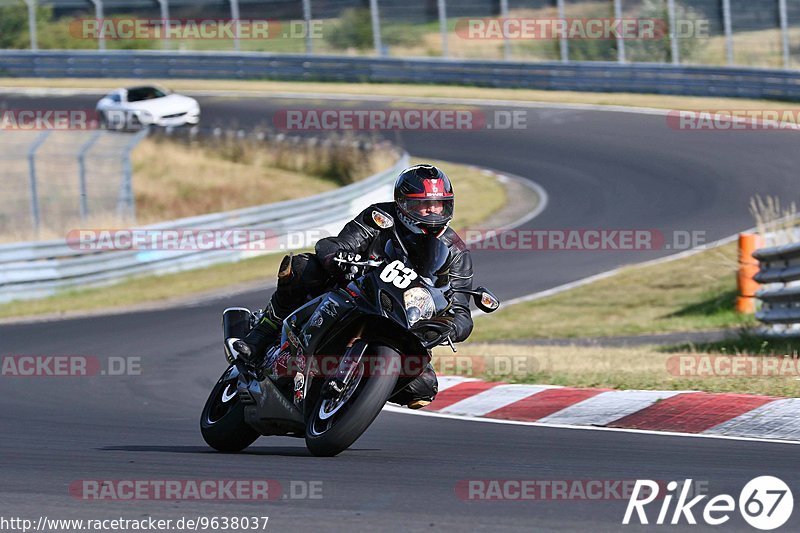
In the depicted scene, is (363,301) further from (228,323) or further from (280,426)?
(228,323)

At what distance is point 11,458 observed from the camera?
7375 mm

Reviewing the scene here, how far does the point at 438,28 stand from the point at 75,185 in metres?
16.1

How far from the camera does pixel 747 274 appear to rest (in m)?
15.0

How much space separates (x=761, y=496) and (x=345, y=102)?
3106 cm

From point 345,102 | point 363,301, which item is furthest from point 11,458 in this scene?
point 345,102

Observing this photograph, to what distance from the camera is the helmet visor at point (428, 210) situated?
22.6 feet
